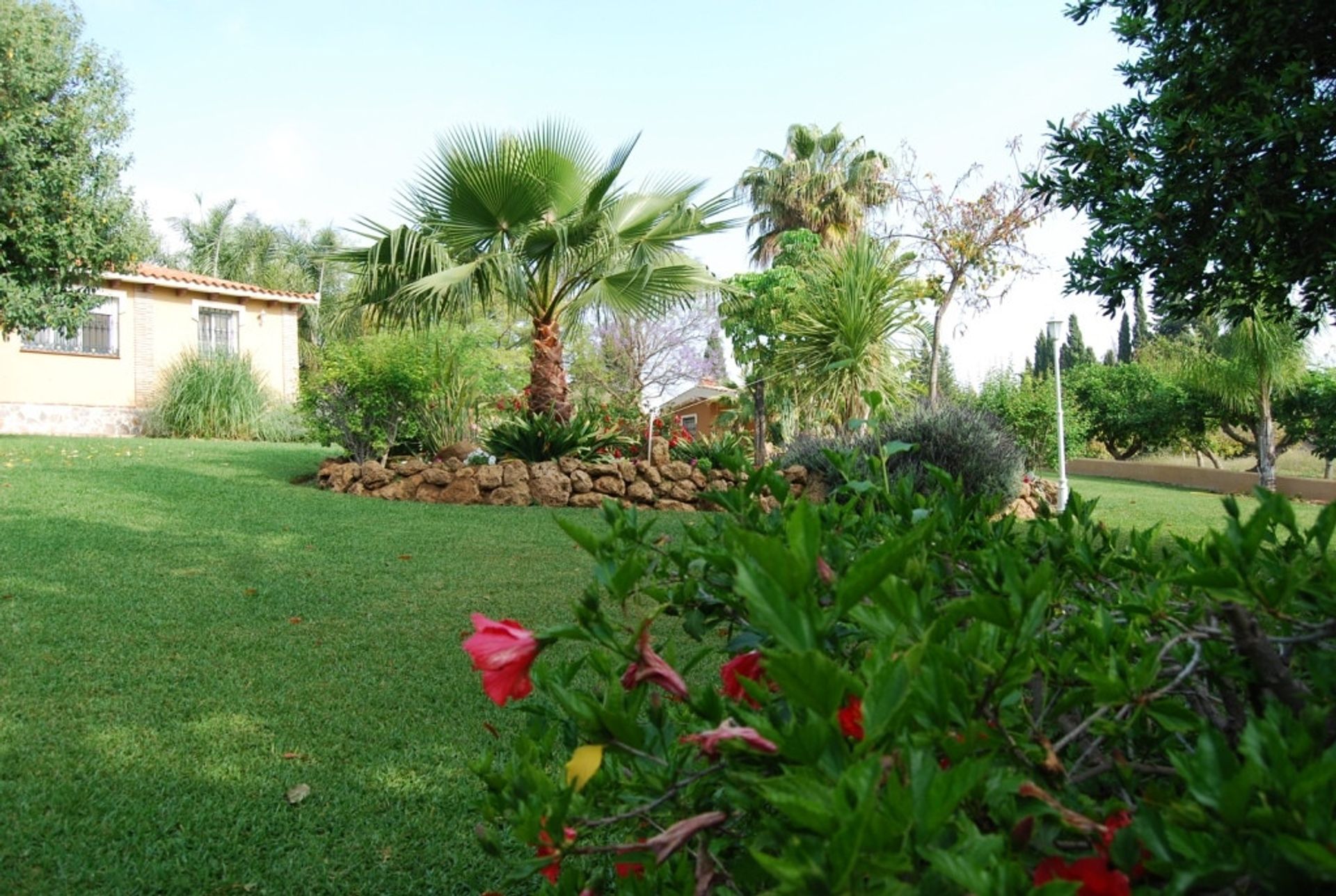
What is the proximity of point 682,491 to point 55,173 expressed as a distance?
10.2m

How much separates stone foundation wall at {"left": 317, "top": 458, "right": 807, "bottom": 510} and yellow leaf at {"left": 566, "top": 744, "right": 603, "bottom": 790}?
8.10 meters

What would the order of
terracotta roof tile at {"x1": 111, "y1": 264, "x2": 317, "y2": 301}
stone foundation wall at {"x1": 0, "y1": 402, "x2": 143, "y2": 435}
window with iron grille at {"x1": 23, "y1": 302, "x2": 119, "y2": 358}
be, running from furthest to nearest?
terracotta roof tile at {"x1": 111, "y1": 264, "x2": 317, "y2": 301} → window with iron grille at {"x1": 23, "y1": 302, "x2": 119, "y2": 358} → stone foundation wall at {"x1": 0, "y1": 402, "x2": 143, "y2": 435}

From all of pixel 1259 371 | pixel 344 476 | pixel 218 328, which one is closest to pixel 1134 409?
pixel 1259 371

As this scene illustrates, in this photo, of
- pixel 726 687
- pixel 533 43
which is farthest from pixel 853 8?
pixel 726 687

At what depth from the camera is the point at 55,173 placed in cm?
1246

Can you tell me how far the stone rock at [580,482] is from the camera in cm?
931

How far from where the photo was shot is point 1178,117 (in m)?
3.90

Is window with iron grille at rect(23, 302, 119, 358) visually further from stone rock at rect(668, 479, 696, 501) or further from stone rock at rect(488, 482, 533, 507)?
stone rock at rect(668, 479, 696, 501)

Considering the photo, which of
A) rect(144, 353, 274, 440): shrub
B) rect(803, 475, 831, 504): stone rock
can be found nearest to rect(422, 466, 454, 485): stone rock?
rect(803, 475, 831, 504): stone rock

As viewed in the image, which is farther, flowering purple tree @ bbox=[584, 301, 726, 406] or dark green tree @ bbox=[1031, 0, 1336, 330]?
flowering purple tree @ bbox=[584, 301, 726, 406]

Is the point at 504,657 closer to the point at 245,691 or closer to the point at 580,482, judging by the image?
the point at 245,691

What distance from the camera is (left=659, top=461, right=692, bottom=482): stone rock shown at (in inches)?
380

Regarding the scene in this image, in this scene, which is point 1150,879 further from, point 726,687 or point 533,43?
point 533,43

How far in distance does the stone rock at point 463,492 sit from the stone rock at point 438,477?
0.21 feet
